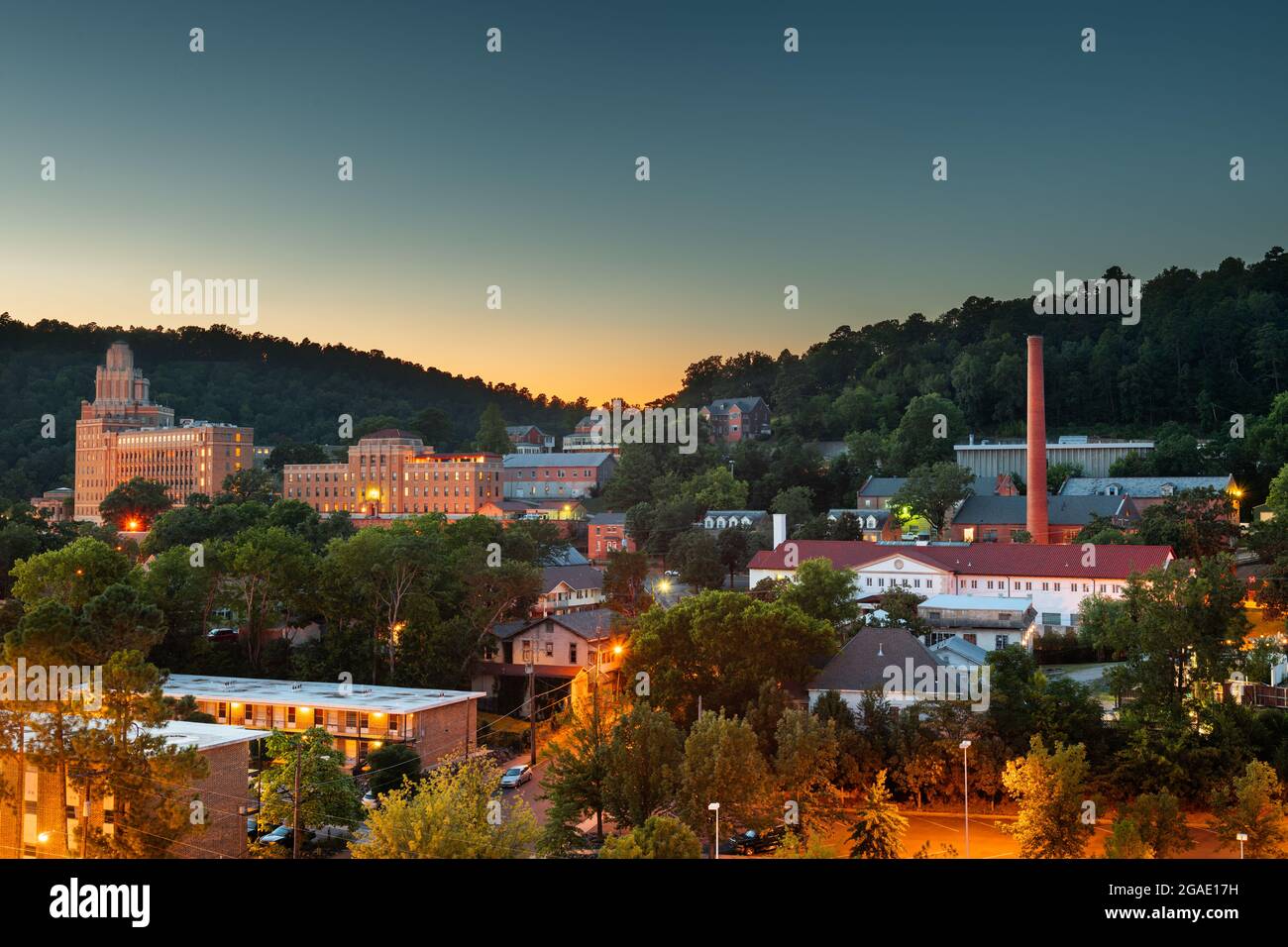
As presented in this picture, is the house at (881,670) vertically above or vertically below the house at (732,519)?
below

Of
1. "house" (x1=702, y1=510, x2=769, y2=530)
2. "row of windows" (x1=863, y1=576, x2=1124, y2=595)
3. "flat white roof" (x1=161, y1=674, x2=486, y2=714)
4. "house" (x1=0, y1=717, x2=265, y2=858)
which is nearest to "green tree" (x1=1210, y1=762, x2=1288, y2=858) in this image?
"house" (x1=0, y1=717, x2=265, y2=858)

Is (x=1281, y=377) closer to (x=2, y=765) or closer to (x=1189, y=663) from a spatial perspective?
(x=1189, y=663)

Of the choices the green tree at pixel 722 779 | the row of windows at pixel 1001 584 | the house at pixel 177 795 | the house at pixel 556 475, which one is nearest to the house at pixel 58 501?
the house at pixel 556 475

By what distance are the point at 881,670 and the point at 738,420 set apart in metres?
80.6

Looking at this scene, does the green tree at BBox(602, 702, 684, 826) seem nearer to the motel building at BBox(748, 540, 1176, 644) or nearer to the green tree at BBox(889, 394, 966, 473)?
the motel building at BBox(748, 540, 1176, 644)

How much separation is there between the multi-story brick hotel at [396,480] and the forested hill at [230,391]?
19.5m

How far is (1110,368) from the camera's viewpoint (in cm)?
9294

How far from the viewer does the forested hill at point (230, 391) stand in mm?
133875

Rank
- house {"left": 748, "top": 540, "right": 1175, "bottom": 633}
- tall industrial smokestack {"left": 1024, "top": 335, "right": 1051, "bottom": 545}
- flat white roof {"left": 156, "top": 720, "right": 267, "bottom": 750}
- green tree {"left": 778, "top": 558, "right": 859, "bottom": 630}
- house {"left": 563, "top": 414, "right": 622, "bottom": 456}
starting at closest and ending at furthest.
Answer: flat white roof {"left": 156, "top": 720, "right": 267, "bottom": 750} < green tree {"left": 778, "top": 558, "right": 859, "bottom": 630} < house {"left": 748, "top": 540, "right": 1175, "bottom": 633} < tall industrial smokestack {"left": 1024, "top": 335, "right": 1051, "bottom": 545} < house {"left": 563, "top": 414, "right": 622, "bottom": 456}

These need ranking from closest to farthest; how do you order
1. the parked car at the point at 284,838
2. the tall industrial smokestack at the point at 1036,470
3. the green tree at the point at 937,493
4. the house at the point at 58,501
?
A: the parked car at the point at 284,838, the tall industrial smokestack at the point at 1036,470, the green tree at the point at 937,493, the house at the point at 58,501

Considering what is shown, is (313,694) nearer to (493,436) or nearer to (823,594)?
(823,594)

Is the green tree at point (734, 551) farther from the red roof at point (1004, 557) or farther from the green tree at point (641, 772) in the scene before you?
the green tree at point (641, 772)

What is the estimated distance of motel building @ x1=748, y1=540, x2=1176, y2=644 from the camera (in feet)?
163

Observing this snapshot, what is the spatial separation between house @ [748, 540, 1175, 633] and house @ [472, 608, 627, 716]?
1203cm
